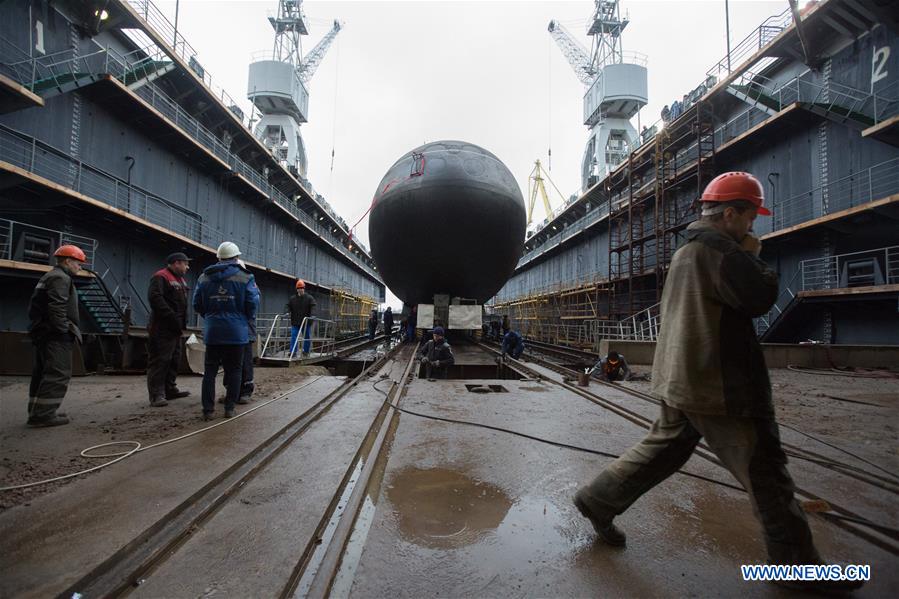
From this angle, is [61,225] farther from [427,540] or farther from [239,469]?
[427,540]

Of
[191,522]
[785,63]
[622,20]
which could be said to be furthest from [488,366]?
[622,20]

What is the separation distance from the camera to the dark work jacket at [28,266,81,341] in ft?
10.7

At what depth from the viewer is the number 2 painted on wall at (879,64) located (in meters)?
9.54

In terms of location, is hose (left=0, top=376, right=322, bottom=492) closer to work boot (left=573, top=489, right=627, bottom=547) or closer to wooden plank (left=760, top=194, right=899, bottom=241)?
work boot (left=573, top=489, right=627, bottom=547)

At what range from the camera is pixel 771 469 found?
1.34m

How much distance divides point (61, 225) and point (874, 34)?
2082 cm

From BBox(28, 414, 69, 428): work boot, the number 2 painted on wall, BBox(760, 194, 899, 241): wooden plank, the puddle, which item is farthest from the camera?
the number 2 painted on wall

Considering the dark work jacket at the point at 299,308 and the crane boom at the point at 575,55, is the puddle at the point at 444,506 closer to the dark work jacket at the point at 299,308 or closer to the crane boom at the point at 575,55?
the dark work jacket at the point at 299,308

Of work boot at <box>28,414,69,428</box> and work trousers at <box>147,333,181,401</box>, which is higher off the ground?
work trousers at <box>147,333,181,401</box>

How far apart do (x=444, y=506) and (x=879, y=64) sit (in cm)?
1488

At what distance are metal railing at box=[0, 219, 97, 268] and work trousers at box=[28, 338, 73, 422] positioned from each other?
5.90 meters

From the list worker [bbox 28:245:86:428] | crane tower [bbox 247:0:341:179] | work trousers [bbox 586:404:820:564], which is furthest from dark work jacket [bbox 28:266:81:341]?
crane tower [bbox 247:0:341:179]

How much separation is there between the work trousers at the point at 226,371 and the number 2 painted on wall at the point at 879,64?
596 inches

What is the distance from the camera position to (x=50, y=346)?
3262 mm
